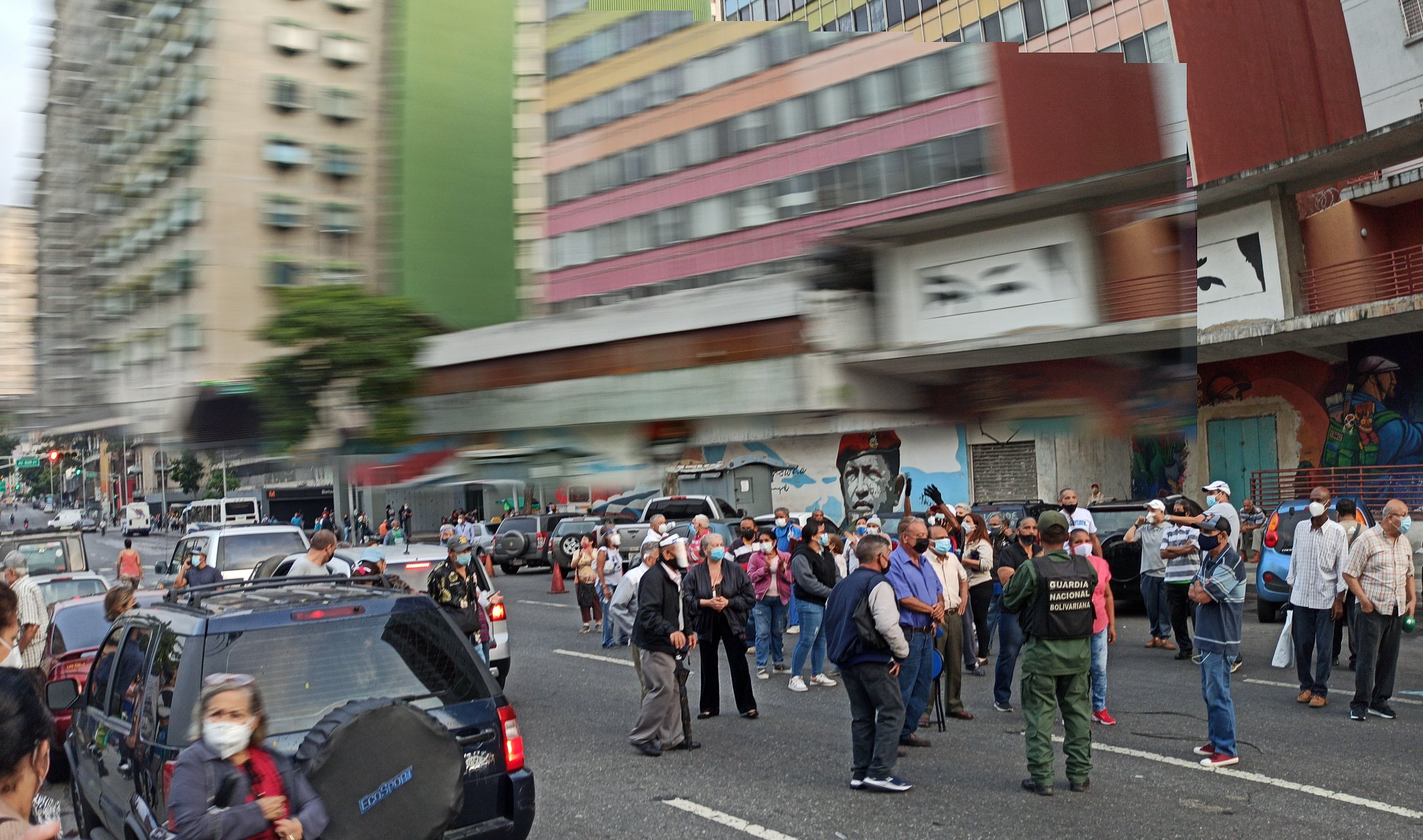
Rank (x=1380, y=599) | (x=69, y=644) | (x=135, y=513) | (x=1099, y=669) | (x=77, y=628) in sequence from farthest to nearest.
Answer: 1. (x=77, y=628)
2. (x=69, y=644)
3. (x=1099, y=669)
4. (x=1380, y=599)
5. (x=135, y=513)

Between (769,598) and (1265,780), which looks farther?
(769,598)

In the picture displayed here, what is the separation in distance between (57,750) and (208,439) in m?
8.77

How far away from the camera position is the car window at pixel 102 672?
6.02 metres

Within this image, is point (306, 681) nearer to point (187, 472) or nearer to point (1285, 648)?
point (187, 472)

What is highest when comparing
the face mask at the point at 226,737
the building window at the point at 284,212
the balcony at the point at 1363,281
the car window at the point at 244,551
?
the building window at the point at 284,212

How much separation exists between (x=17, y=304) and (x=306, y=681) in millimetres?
3053

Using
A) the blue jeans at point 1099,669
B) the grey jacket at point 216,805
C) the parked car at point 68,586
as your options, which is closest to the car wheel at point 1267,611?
the blue jeans at point 1099,669

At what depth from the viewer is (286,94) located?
1478 millimetres

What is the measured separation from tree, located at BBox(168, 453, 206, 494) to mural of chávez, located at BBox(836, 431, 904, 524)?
1.06 meters

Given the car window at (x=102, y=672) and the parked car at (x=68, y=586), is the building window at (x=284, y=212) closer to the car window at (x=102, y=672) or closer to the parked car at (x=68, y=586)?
the car window at (x=102, y=672)

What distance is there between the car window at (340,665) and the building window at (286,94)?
3.52 m

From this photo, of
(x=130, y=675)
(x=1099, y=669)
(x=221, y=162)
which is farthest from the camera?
(x=1099, y=669)

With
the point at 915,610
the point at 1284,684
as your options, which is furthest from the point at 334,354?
the point at 1284,684

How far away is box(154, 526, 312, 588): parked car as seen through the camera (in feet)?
45.5
